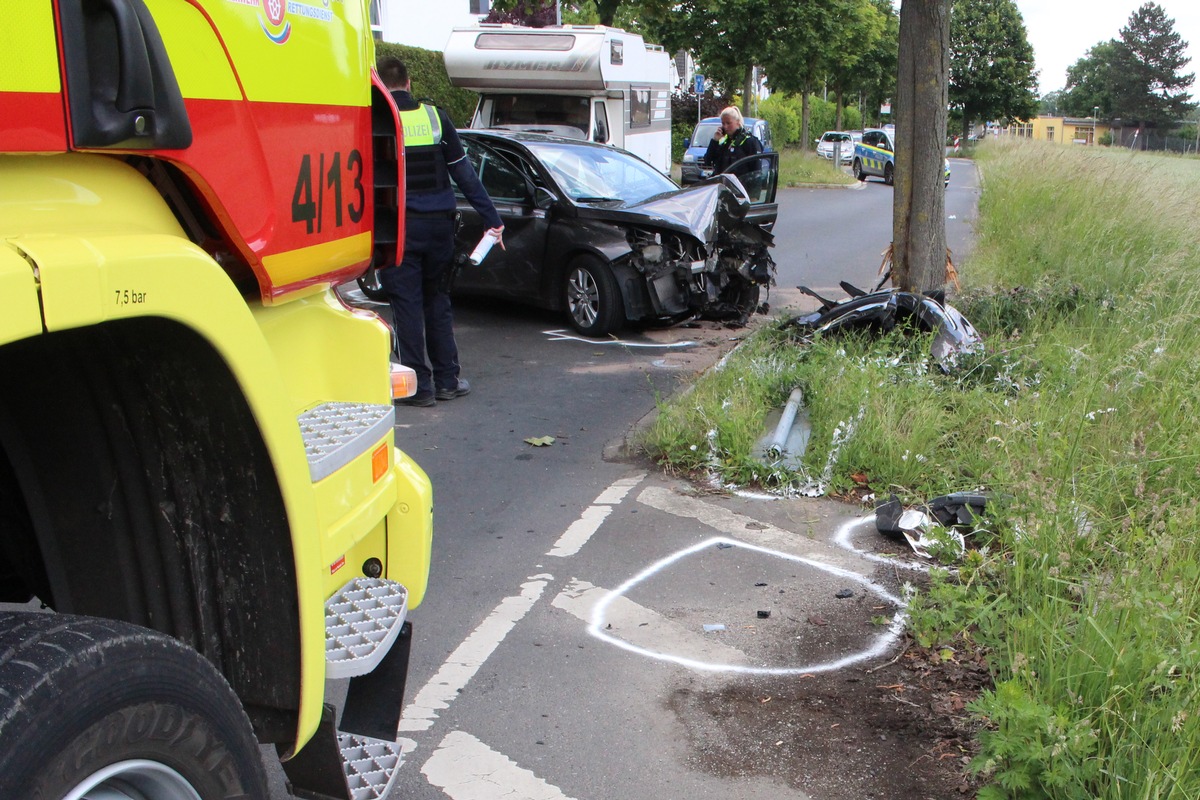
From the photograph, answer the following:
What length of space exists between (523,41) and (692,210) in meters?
8.05

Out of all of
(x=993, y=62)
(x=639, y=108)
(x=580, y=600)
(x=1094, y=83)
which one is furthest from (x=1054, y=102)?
(x=580, y=600)

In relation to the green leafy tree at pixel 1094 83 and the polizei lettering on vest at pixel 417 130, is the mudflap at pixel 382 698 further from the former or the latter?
the green leafy tree at pixel 1094 83

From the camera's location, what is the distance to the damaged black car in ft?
31.1

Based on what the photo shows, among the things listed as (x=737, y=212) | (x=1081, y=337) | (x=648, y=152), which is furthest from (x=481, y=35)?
(x=1081, y=337)

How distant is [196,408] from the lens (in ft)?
6.44

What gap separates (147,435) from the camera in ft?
6.56

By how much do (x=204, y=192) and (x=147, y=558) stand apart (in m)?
0.72

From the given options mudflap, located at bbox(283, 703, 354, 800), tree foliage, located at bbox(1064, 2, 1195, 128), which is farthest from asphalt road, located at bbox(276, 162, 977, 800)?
tree foliage, located at bbox(1064, 2, 1195, 128)

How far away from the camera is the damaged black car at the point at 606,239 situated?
31.1ft

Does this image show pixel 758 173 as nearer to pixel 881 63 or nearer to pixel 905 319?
pixel 905 319

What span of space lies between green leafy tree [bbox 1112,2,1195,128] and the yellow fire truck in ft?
401

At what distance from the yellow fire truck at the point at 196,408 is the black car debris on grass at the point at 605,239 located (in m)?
6.64

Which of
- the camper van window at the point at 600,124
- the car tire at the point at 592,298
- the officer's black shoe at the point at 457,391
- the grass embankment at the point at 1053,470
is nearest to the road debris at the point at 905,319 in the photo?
the grass embankment at the point at 1053,470

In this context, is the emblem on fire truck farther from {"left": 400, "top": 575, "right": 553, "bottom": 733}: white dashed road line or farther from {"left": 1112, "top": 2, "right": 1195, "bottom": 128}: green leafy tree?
{"left": 1112, "top": 2, "right": 1195, "bottom": 128}: green leafy tree
